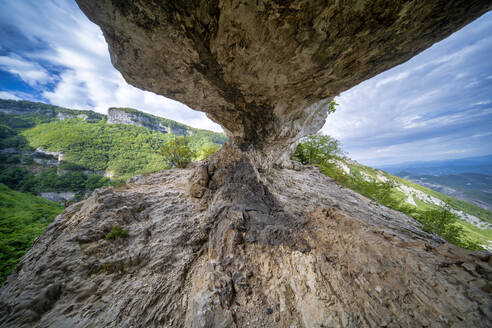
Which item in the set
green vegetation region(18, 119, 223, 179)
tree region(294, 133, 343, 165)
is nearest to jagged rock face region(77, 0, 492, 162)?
tree region(294, 133, 343, 165)

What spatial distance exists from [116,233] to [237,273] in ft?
13.9

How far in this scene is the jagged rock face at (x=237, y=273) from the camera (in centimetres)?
315

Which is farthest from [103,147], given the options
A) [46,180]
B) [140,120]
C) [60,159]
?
[140,120]

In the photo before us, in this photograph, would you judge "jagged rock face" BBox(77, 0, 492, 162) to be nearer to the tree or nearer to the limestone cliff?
the limestone cliff

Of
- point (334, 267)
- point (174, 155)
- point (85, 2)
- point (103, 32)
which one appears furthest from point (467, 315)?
point (174, 155)

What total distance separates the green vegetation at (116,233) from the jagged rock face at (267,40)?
5.45 meters

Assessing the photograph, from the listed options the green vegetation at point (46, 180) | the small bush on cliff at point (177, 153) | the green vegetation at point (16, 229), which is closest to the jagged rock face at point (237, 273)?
the small bush on cliff at point (177, 153)

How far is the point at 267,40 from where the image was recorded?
3.93 metres

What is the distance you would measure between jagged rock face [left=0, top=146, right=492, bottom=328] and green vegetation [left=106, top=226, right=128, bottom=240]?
0.19 m

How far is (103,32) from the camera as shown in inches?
175

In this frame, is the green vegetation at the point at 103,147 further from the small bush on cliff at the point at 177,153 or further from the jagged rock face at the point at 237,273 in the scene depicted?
the jagged rock face at the point at 237,273

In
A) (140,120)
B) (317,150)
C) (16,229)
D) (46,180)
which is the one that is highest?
(140,120)

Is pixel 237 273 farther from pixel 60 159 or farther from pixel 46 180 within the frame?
pixel 60 159

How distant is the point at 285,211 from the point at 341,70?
17.4ft
